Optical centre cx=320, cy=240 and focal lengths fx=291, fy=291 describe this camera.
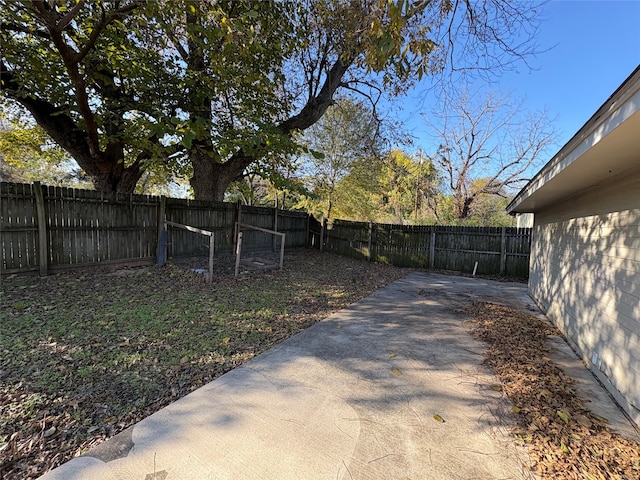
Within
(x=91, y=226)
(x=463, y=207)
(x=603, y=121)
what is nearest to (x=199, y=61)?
(x=91, y=226)

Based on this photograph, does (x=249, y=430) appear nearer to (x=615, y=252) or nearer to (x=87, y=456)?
(x=87, y=456)

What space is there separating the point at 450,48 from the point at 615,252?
3750mm

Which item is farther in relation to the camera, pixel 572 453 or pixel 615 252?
pixel 615 252

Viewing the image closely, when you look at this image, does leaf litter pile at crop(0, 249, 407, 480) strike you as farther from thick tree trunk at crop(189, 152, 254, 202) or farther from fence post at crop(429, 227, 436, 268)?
fence post at crop(429, 227, 436, 268)

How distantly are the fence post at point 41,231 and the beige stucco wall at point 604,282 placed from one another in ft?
25.0

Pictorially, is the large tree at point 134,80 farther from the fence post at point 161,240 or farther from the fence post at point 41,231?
the fence post at point 41,231

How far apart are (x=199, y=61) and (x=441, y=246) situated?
862cm

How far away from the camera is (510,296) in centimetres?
639

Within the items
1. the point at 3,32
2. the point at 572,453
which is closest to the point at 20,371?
the point at 572,453

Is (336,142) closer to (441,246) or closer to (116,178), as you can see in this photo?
(441,246)

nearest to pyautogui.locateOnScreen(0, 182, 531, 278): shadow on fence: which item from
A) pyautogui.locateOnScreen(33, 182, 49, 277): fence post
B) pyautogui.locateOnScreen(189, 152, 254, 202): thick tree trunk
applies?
pyautogui.locateOnScreen(33, 182, 49, 277): fence post

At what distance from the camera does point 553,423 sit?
2.14 meters

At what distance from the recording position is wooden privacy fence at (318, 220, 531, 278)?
8625 mm

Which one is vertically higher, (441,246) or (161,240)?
(161,240)
